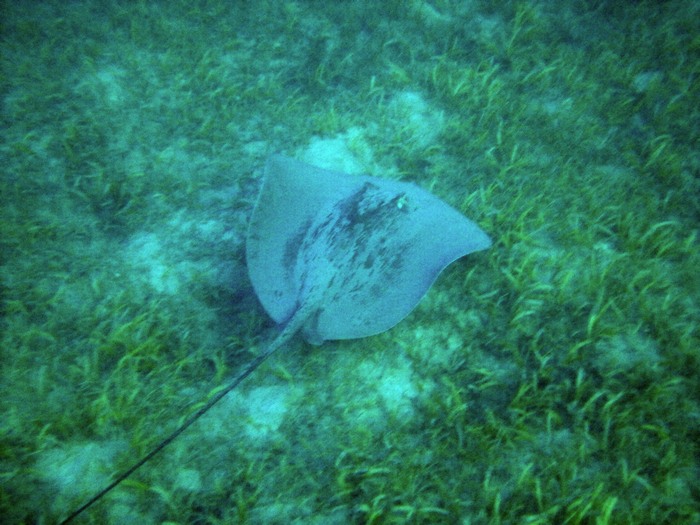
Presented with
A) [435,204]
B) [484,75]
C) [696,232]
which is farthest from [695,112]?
[435,204]

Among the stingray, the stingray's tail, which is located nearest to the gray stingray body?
the stingray

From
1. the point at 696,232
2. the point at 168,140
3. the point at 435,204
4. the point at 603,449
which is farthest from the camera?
the point at 168,140

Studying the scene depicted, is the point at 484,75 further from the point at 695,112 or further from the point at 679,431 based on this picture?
the point at 679,431

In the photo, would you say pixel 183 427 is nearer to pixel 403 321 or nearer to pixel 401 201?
pixel 403 321

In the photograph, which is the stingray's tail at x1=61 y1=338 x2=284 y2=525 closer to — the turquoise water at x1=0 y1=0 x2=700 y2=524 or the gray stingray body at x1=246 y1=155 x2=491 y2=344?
the gray stingray body at x1=246 y1=155 x2=491 y2=344

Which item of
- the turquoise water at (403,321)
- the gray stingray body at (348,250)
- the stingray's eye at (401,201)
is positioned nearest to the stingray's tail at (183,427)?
the gray stingray body at (348,250)

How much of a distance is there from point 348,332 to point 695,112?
4658 mm

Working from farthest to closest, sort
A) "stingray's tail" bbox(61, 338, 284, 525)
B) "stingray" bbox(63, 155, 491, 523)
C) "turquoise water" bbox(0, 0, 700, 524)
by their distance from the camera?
"stingray" bbox(63, 155, 491, 523)
"turquoise water" bbox(0, 0, 700, 524)
"stingray's tail" bbox(61, 338, 284, 525)

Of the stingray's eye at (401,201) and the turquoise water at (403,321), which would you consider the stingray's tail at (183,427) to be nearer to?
the turquoise water at (403,321)

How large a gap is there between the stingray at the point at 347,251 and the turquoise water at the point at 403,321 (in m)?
0.45

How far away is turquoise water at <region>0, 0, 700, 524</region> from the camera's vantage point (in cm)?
254

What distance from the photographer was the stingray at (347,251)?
275cm

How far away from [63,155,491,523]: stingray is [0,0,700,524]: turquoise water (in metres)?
0.45

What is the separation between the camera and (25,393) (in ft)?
9.04
